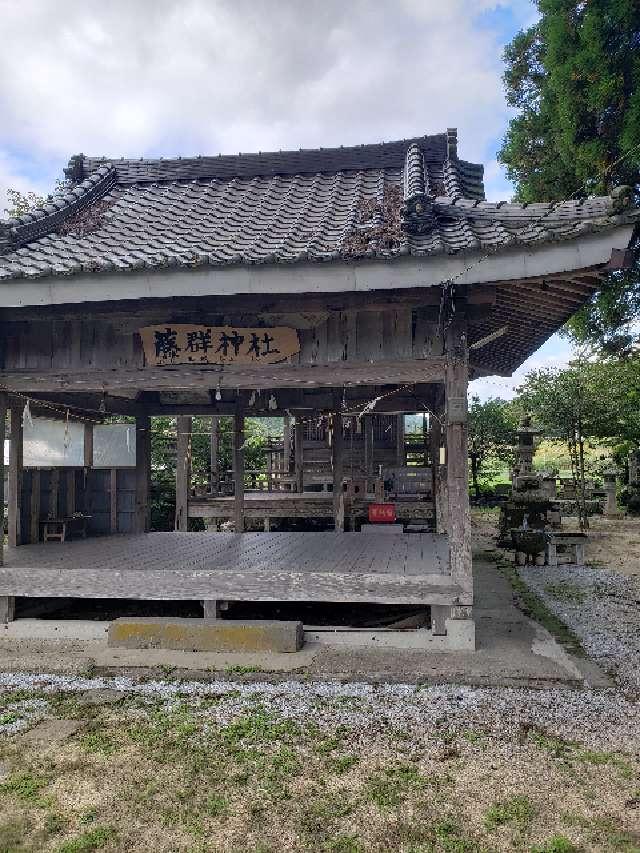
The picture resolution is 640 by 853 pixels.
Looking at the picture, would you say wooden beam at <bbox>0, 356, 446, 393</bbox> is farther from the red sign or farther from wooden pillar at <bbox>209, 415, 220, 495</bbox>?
wooden pillar at <bbox>209, 415, 220, 495</bbox>

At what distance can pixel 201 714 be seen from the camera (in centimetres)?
499

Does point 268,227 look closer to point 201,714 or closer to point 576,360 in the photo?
point 201,714

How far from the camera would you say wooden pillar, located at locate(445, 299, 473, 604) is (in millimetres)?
6391

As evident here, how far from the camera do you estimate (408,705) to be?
5.12m

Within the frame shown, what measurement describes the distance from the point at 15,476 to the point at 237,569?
14.1ft

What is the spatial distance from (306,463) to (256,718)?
12.6 meters

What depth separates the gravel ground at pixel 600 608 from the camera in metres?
6.36

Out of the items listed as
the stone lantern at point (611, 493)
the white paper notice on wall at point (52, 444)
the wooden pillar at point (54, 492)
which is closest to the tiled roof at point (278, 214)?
the white paper notice on wall at point (52, 444)

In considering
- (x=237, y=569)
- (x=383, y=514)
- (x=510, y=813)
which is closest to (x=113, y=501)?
(x=237, y=569)

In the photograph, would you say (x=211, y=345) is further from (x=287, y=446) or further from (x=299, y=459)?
(x=287, y=446)

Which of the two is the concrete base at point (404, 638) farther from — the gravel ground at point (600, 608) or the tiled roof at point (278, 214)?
the tiled roof at point (278, 214)

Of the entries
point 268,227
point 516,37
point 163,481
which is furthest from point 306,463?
point 516,37

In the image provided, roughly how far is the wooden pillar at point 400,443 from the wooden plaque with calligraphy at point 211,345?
10934 mm

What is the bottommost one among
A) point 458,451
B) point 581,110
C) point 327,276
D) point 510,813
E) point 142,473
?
point 510,813
